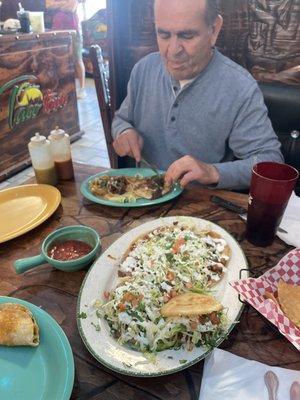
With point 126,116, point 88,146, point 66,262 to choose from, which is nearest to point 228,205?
point 66,262

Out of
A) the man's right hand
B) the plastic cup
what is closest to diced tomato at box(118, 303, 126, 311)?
the man's right hand

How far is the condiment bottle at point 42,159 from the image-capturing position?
4.89 ft

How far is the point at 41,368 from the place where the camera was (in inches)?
31.7

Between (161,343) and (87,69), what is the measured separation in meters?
9.67

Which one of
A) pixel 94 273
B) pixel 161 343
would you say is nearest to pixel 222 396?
pixel 161 343

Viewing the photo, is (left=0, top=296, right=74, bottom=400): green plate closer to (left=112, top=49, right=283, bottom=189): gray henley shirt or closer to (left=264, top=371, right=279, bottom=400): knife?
(left=264, top=371, right=279, bottom=400): knife

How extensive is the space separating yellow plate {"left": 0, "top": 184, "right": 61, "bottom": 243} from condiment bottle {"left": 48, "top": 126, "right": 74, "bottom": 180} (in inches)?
5.2

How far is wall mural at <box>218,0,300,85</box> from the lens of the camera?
208 cm

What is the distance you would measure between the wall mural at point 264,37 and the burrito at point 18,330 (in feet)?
7.14

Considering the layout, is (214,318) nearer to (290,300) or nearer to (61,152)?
(290,300)

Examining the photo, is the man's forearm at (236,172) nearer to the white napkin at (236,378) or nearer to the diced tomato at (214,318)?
the diced tomato at (214,318)

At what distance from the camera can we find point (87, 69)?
935 centimetres

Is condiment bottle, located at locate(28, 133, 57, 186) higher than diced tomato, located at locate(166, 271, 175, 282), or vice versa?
condiment bottle, located at locate(28, 133, 57, 186)

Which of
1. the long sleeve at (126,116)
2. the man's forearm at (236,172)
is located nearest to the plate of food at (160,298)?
the man's forearm at (236,172)
